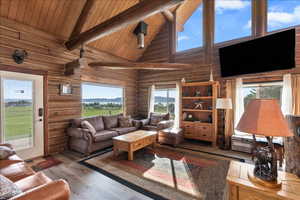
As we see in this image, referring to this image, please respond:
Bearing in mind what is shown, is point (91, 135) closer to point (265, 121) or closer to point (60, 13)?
point (60, 13)

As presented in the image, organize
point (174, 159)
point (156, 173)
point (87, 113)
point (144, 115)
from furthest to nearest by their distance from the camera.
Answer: point (144, 115), point (87, 113), point (174, 159), point (156, 173)

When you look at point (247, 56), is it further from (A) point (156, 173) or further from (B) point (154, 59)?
(A) point (156, 173)

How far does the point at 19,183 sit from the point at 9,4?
3.57m

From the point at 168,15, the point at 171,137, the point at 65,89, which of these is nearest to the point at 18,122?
the point at 65,89

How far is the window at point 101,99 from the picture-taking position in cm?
482

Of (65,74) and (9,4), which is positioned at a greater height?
(9,4)

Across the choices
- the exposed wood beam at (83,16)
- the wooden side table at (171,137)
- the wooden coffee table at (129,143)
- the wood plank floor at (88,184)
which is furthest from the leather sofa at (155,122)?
the exposed wood beam at (83,16)

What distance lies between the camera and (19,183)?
5.19 ft

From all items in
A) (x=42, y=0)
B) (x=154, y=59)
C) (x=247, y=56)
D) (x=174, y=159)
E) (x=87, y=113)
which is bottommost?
(x=174, y=159)

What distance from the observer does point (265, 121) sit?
4.11 feet

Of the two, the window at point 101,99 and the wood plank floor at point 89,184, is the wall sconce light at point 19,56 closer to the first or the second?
the window at point 101,99

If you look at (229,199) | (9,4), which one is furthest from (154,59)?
(229,199)

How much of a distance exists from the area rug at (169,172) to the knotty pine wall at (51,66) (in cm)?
138

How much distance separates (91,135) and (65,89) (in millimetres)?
1557
